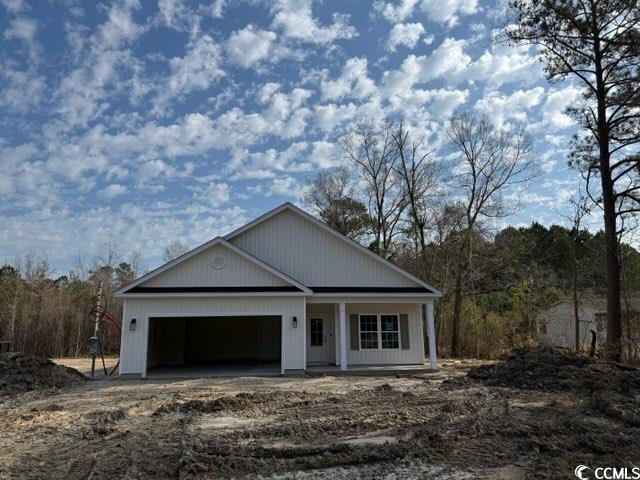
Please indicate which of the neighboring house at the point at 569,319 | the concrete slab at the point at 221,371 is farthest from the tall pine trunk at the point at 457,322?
the concrete slab at the point at 221,371

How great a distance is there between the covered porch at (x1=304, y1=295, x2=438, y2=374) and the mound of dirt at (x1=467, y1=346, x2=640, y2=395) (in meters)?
4.15

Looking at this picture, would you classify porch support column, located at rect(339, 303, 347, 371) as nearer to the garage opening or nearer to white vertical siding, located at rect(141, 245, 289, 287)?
white vertical siding, located at rect(141, 245, 289, 287)

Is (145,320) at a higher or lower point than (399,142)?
lower

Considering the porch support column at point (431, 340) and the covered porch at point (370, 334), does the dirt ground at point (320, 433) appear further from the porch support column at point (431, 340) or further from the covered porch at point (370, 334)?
the covered porch at point (370, 334)

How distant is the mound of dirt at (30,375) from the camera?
12.7 metres

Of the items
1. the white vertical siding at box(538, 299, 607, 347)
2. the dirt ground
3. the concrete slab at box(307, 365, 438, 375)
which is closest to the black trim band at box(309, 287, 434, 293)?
the concrete slab at box(307, 365, 438, 375)

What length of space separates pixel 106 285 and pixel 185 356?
576 inches

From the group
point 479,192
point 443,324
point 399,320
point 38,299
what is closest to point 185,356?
point 399,320

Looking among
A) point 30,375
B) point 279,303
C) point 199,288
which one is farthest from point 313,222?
point 30,375

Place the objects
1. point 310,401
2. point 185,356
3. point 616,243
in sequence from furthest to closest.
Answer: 1. point 185,356
2. point 616,243
3. point 310,401

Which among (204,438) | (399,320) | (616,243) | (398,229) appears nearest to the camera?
(204,438)

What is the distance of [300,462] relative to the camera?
240 inches

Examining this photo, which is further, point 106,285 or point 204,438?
point 106,285

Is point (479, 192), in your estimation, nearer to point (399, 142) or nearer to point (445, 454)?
point (399, 142)
